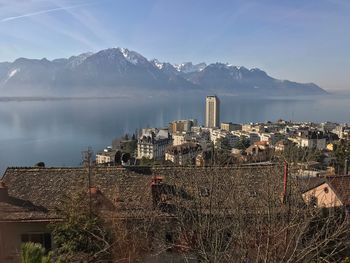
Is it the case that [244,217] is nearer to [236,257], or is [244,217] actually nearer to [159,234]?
[236,257]

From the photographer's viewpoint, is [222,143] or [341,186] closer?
[341,186]

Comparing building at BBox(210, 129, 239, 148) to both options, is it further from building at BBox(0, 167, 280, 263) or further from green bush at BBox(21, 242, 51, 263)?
green bush at BBox(21, 242, 51, 263)

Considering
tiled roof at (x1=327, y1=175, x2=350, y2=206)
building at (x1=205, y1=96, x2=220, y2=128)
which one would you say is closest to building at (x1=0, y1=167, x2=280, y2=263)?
tiled roof at (x1=327, y1=175, x2=350, y2=206)

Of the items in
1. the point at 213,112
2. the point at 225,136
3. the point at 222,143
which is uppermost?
the point at 222,143

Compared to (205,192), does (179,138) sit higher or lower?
lower

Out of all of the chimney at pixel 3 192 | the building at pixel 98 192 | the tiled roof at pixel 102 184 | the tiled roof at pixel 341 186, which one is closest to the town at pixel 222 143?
the tiled roof at pixel 341 186

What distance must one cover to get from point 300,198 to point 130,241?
11.1 feet

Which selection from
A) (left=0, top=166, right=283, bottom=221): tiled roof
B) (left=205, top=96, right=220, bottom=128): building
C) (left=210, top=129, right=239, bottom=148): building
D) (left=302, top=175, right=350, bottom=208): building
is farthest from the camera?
(left=205, top=96, right=220, bottom=128): building

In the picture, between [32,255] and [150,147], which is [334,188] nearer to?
[32,255]

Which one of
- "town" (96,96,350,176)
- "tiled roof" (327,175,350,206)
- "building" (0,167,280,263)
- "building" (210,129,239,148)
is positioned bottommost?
"building" (210,129,239,148)

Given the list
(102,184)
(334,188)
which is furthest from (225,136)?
(102,184)

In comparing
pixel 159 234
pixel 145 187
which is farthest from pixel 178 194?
pixel 145 187

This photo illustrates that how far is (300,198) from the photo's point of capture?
7637 millimetres

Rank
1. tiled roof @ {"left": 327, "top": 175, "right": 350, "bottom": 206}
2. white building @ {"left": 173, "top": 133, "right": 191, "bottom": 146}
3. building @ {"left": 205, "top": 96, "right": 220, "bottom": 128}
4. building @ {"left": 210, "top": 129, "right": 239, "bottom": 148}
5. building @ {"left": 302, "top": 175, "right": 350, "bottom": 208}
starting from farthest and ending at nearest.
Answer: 1. building @ {"left": 205, "top": 96, "right": 220, "bottom": 128}
2. building @ {"left": 210, "top": 129, "right": 239, "bottom": 148}
3. white building @ {"left": 173, "top": 133, "right": 191, "bottom": 146}
4. tiled roof @ {"left": 327, "top": 175, "right": 350, "bottom": 206}
5. building @ {"left": 302, "top": 175, "right": 350, "bottom": 208}
